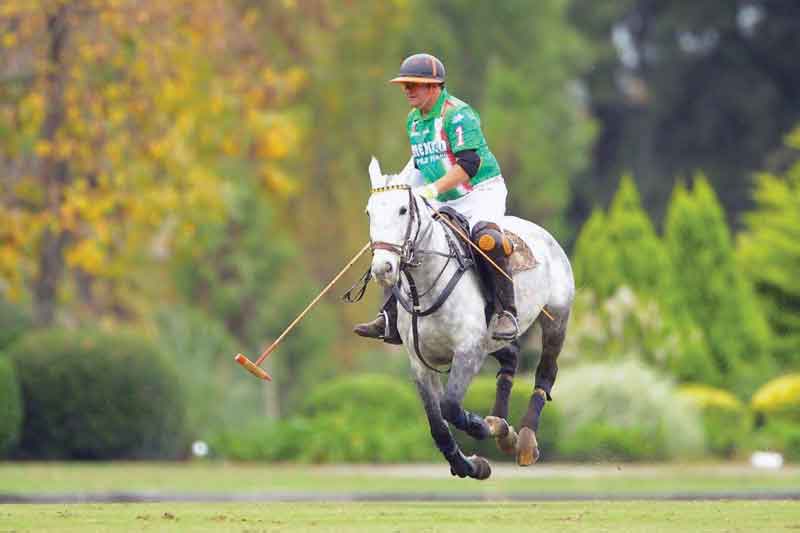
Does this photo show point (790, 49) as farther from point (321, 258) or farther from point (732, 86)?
point (321, 258)

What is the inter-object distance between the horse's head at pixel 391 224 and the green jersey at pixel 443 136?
970 mm

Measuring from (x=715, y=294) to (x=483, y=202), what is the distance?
16063 millimetres

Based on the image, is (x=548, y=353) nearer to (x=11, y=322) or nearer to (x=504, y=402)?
(x=504, y=402)

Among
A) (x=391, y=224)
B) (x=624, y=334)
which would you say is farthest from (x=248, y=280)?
(x=391, y=224)

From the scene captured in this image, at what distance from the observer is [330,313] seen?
3859 centimetres

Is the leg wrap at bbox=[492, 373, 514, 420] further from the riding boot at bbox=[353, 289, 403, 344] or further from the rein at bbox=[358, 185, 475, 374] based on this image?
the riding boot at bbox=[353, 289, 403, 344]

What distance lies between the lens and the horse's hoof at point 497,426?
13844 mm

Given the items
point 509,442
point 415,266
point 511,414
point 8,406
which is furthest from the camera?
point 511,414

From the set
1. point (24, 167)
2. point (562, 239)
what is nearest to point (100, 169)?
point (24, 167)

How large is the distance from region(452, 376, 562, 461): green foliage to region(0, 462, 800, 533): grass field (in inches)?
14.2

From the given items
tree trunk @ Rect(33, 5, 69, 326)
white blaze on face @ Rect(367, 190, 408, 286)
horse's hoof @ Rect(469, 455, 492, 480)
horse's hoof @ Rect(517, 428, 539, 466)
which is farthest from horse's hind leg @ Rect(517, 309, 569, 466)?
tree trunk @ Rect(33, 5, 69, 326)

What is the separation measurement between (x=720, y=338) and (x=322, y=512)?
53.6 feet

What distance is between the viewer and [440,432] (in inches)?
536

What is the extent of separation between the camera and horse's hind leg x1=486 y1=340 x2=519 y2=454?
45.9ft
